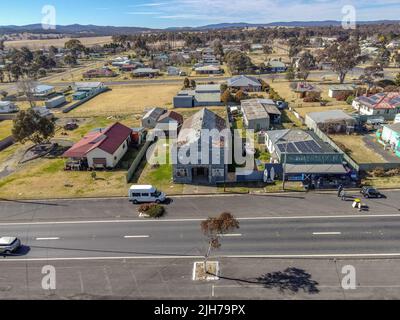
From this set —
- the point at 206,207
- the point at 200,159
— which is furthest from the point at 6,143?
the point at 206,207

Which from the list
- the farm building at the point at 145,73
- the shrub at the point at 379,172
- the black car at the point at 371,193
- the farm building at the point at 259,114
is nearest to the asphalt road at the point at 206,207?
the black car at the point at 371,193

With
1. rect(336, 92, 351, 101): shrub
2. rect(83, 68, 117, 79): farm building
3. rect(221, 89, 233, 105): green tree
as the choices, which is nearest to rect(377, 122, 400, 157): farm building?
rect(336, 92, 351, 101): shrub

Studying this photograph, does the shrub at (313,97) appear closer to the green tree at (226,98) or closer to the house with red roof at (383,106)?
the house with red roof at (383,106)

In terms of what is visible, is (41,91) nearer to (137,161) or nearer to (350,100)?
(137,161)

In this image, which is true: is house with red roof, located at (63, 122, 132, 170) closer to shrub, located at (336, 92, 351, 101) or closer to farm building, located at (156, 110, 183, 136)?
farm building, located at (156, 110, 183, 136)

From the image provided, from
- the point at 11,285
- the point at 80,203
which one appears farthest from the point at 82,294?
the point at 80,203

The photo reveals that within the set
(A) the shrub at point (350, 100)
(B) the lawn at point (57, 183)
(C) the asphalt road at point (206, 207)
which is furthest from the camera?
(A) the shrub at point (350, 100)
